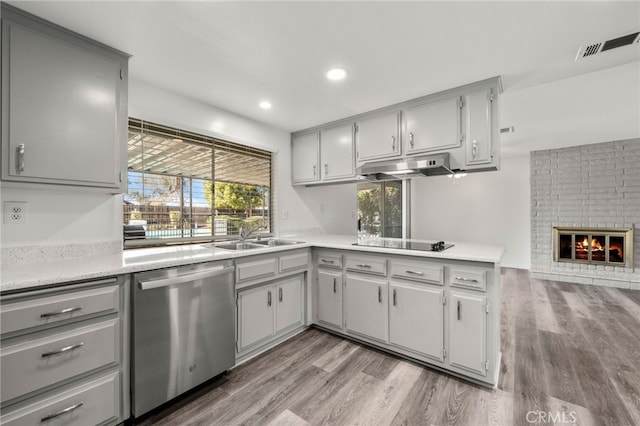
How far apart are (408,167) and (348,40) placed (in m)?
1.23

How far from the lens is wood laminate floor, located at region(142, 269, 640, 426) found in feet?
5.47

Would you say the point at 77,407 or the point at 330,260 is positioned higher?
the point at 330,260

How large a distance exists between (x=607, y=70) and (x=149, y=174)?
3.97m

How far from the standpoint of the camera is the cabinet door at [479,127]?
7.55 ft

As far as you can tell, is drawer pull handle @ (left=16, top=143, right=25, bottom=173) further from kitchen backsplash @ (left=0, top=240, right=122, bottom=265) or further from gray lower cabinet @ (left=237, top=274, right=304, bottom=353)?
gray lower cabinet @ (left=237, top=274, right=304, bottom=353)

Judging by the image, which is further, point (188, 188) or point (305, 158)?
point (305, 158)

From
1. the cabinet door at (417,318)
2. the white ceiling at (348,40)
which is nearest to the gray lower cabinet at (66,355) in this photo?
the white ceiling at (348,40)

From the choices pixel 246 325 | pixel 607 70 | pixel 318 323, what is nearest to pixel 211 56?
pixel 246 325

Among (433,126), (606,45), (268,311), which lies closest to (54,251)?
(268,311)

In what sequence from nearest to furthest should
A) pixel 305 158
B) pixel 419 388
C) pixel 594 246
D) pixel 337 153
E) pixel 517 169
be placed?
pixel 419 388, pixel 337 153, pixel 305 158, pixel 594 246, pixel 517 169

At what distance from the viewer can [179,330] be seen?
1782 mm

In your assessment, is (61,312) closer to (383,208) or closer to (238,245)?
(238,245)

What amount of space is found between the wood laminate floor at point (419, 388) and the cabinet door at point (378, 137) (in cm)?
196

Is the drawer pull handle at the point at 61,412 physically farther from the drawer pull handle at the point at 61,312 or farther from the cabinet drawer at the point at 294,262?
the cabinet drawer at the point at 294,262
